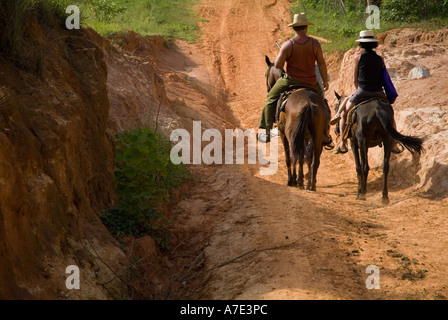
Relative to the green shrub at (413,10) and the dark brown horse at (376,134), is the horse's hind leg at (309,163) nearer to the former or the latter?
the dark brown horse at (376,134)

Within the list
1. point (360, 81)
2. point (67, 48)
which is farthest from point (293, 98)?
point (67, 48)

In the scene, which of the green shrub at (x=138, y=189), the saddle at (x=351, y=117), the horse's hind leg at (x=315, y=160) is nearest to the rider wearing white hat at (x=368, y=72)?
the saddle at (x=351, y=117)

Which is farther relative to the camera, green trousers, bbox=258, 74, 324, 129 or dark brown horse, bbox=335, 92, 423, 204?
green trousers, bbox=258, 74, 324, 129

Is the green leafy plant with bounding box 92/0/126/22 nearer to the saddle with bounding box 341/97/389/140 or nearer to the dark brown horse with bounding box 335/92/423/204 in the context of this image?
the saddle with bounding box 341/97/389/140

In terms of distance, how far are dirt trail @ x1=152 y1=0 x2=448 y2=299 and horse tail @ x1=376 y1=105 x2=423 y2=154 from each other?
2.74 feet

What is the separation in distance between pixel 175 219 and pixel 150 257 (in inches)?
57.7

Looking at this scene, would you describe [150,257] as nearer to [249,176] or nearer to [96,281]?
[96,281]

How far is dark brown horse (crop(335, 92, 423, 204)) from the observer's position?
29.3ft

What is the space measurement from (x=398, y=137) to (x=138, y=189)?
4.25 m

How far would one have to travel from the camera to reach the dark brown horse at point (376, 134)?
352 inches

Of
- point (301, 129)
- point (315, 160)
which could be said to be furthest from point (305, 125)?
point (315, 160)

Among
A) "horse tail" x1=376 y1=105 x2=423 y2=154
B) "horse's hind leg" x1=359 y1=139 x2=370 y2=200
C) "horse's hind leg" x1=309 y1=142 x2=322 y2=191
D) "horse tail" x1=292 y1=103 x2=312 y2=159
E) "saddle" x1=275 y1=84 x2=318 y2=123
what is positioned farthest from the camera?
"saddle" x1=275 y1=84 x2=318 y2=123

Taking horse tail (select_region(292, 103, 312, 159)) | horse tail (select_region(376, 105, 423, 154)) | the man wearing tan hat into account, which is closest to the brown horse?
horse tail (select_region(292, 103, 312, 159))

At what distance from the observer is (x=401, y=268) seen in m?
6.15
